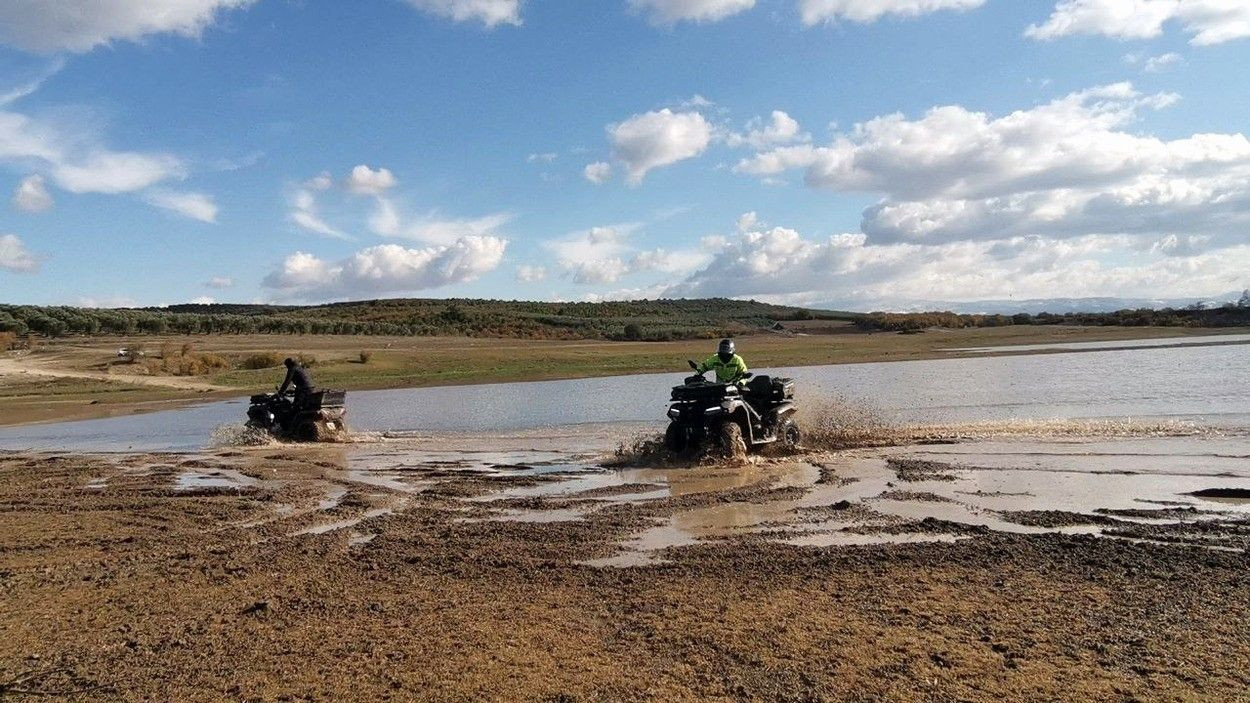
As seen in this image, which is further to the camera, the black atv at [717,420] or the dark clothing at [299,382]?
the dark clothing at [299,382]

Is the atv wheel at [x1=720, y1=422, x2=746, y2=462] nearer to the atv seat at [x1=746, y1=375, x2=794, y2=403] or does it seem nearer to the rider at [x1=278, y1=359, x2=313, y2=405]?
the atv seat at [x1=746, y1=375, x2=794, y2=403]

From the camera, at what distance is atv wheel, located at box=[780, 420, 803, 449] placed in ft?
49.8

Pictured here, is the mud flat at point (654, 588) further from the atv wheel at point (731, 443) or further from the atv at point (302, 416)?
the atv at point (302, 416)

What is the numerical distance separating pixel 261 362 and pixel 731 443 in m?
36.8

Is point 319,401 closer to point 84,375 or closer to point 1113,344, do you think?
point 84,375

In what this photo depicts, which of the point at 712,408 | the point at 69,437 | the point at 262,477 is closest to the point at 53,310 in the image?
the point at 69,437

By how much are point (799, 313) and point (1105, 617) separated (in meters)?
108

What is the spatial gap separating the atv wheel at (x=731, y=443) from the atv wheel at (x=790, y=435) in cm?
152

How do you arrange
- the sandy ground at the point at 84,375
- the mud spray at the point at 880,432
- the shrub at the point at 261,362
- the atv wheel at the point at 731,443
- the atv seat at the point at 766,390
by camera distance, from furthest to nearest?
the shrub at the point at 261,362
the sandy ground at the point at 84,375
the atv seat at the point at 766,390
the mud spray at the point at 880,432
the atv wheel at the point at 731,443

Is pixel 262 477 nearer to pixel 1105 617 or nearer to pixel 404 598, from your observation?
pixel 404 598

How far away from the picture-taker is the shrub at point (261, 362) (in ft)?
147

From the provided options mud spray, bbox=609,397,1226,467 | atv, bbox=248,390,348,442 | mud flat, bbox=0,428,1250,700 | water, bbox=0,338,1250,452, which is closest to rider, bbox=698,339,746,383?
mud spray, bbox=609,397,1226,467

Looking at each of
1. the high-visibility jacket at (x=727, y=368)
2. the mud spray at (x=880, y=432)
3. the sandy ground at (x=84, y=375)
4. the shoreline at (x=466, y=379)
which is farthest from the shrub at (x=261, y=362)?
the high-visibility jacket at (x=727, y=368)

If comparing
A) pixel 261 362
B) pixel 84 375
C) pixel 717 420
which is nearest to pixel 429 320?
pixel 261 362
